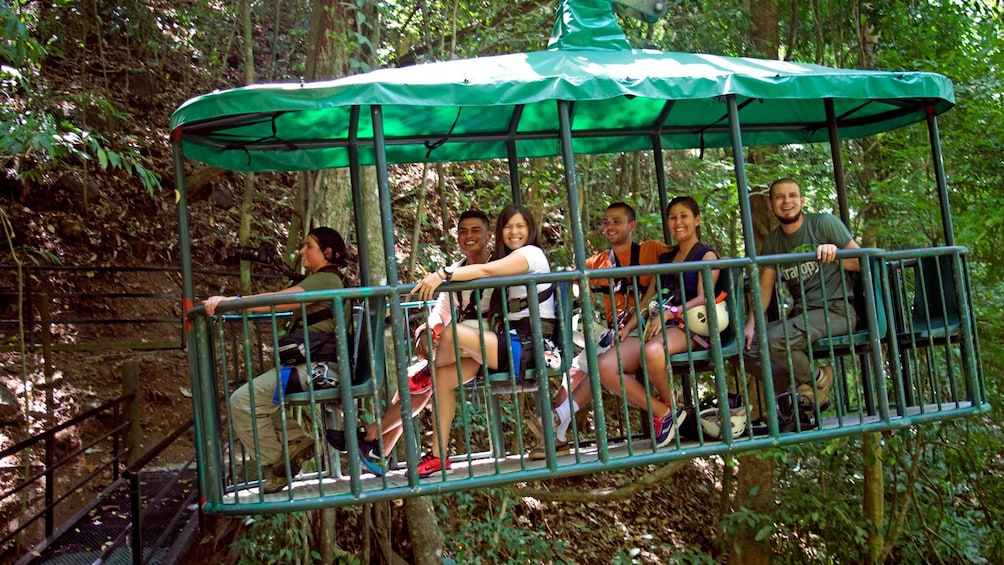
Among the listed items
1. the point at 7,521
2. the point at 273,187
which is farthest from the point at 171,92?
the point at 7,521

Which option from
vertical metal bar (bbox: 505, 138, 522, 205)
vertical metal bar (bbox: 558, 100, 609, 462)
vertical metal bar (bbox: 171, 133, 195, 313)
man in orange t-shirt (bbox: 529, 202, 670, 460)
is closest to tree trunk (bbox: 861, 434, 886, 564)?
man in orange t-shirt (bbox: 529, 202, 670, 460)

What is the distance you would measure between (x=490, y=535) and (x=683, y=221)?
4699 millimetres

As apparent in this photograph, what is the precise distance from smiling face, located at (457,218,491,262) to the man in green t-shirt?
1.55 metres

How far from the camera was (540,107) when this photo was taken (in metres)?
5.42

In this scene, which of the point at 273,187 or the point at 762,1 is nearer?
the point at 762,1

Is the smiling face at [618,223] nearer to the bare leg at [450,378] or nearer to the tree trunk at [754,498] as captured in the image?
the bare leg at [450,378]

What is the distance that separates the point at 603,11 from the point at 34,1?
8.79 meters

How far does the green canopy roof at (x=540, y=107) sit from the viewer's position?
4.05m

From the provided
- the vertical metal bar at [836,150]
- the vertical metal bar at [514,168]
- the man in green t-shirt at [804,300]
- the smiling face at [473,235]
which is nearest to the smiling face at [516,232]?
the smiling face at [473,235]

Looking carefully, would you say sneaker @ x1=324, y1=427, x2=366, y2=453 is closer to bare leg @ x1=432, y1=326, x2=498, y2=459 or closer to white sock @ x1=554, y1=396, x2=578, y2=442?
bare leg @ x1=432, y1=326, x2=498, y2=459

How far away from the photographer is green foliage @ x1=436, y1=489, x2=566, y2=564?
850 centimetres

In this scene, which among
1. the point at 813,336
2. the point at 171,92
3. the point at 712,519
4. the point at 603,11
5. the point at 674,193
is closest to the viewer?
the point at 813,336

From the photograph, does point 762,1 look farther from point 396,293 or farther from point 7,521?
point 7,521

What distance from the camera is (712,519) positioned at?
11.5 m
